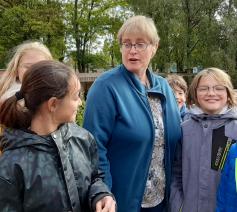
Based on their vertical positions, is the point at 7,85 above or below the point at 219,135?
above

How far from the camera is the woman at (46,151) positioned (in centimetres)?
183

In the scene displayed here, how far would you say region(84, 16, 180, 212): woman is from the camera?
2598 mm

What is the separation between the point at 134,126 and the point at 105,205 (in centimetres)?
77

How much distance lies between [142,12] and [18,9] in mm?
9715

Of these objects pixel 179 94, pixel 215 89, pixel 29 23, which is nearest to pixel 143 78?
pixel 215 89

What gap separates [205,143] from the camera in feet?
9.43

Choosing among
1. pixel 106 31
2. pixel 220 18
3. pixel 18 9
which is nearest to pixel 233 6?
pixel 220 18

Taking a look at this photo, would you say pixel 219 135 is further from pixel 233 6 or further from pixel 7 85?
pixel 233 6

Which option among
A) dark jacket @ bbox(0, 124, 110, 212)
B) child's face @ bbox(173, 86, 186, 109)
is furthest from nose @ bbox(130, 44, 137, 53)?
child's face @ bbox(173, 86, 186, 109)

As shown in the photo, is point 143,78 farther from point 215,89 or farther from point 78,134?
point 78,134

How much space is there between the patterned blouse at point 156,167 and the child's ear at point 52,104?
96cm

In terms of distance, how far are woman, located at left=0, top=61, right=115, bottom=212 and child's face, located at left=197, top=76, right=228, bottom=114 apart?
4.14 ft

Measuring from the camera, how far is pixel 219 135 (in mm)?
2844

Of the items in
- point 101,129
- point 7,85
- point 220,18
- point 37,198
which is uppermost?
point 220,18
